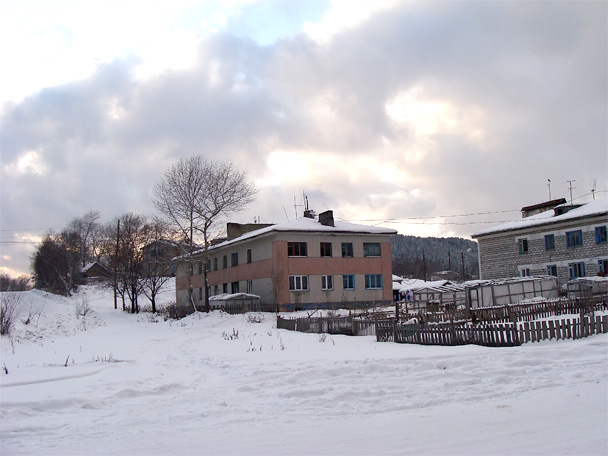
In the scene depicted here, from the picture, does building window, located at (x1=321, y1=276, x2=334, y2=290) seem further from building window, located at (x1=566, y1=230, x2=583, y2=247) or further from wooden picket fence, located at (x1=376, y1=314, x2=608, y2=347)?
wooden picket fence, located at (x1=376, y1=314, x2=608, y2=347)

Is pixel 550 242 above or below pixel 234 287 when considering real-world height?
above

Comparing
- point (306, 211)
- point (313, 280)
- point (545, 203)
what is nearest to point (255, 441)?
point (313, 280)

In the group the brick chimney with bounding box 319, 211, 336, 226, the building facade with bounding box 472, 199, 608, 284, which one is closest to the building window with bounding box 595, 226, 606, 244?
the building facade with bounding box 472, 199, 608, 284

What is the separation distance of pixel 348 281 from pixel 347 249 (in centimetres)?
271

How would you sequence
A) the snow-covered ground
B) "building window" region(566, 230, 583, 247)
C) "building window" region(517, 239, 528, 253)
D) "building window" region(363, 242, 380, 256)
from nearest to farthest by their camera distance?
1. the snow-covered ground
2. "building window" region(566, 230, 583, 247)
3. "building window" region(363, 242, 380, 256)
4. "building window" region(517, 239, 528, 253)

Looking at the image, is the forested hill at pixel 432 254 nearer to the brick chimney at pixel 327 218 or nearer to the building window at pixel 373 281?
the building window at pixel 373 281

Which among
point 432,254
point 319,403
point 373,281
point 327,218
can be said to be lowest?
point 319,403

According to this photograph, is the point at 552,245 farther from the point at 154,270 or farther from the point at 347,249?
the point at 154,270

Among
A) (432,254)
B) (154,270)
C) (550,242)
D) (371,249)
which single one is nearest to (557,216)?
(550,242)

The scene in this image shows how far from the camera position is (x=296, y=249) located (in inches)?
1724

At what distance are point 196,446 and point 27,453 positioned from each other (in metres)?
2.15

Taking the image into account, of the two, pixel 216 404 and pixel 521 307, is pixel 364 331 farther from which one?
pixel 216 404

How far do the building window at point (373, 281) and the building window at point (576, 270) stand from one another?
15.4m

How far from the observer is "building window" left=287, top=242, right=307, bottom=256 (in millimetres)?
43484
